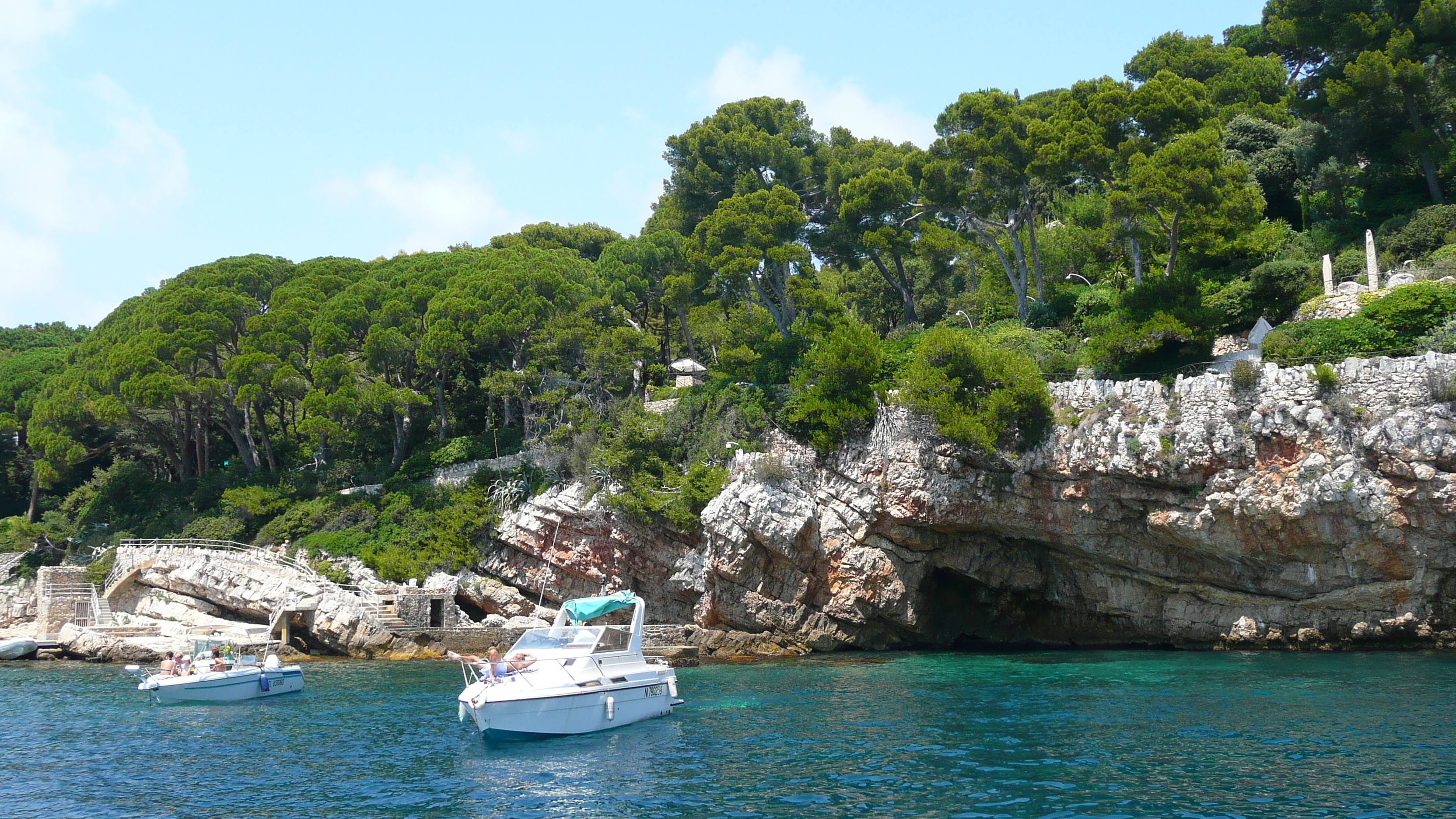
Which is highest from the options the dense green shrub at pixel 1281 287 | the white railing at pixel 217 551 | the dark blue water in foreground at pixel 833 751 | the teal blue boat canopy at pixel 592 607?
the dense green shrub at pixel 1281 287

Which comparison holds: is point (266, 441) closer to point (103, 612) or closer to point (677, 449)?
point (103, 612)

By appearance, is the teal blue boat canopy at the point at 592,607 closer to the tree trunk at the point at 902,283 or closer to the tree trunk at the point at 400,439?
the tree trunk at the point at 400,439

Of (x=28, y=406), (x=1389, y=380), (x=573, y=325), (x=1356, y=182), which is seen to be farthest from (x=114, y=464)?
(x=1356, y=182)

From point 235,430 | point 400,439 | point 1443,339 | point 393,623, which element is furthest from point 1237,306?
point 235,430

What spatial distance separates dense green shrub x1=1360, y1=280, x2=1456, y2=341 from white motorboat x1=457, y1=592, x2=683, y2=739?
22853mm

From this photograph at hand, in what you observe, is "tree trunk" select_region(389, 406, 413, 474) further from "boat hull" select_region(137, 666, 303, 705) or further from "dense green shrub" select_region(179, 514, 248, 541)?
"boat hull" select_region(137, 666, 303, 705)

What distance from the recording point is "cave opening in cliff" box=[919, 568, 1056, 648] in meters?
36.3

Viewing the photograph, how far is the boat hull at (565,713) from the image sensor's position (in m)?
20.2

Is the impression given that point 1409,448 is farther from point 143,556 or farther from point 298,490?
point 143,556

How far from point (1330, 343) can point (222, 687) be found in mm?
32637

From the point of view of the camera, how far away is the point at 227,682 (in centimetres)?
2717

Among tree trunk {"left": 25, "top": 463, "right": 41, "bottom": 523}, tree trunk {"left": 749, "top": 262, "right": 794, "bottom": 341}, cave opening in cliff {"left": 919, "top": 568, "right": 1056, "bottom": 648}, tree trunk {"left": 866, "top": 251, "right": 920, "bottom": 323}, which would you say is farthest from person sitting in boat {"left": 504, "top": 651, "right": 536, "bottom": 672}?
tree trunk {"left": 25, "top": 463, "right": 41, "bottom": 523}

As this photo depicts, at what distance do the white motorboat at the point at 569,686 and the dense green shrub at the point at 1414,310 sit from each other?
22853mm

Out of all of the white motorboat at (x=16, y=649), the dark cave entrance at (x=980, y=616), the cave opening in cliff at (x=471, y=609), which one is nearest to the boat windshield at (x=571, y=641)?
the dark cave entrance at (x=980, y=616)
